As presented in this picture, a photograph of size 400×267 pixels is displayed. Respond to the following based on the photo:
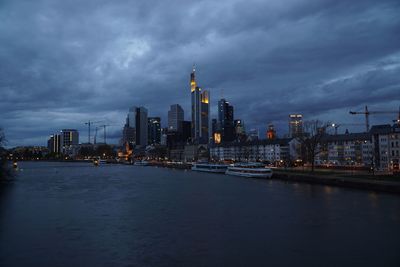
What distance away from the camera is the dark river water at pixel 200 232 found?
17.2 m

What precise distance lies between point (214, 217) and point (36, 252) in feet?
40.1

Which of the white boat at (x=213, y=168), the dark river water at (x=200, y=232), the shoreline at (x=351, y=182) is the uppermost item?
the white boat at (x=213, y=168)

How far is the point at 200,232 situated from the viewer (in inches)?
867

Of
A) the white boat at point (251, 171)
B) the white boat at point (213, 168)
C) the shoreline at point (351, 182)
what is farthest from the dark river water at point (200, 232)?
the white boat at point (213, 168)

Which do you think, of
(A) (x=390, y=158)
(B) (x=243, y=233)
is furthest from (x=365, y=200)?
(A) (x=390, y=158)

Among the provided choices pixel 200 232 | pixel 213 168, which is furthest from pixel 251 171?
pixel 200 232

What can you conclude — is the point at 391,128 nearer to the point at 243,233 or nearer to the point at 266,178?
the point at 266,178

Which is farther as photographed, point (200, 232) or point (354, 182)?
point (354, 182)

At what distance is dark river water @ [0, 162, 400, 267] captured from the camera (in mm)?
17172

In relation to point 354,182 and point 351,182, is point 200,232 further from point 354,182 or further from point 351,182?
point 351,182

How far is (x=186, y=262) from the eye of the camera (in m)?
16.6

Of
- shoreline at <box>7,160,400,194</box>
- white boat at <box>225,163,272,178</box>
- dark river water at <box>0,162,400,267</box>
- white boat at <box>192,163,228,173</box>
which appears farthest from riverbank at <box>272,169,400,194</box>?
white boat at <box>192,163,228,173</box>

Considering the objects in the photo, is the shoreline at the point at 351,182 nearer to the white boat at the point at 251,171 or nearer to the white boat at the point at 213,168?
the white boat at the point at 251,171

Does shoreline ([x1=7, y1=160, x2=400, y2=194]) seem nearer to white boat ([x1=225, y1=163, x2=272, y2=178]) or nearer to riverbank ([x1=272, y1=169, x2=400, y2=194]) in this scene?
riverbank ([x1=272, y1=169, x2=400, y2=194])
